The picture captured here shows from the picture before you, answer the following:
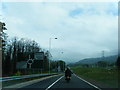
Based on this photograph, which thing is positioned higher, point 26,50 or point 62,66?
point 26,50

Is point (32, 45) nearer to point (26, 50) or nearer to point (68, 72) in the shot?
point (26, 50)

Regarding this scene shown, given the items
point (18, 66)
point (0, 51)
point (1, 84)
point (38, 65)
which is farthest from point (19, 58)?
point (1, 84)

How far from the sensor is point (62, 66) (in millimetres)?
162500

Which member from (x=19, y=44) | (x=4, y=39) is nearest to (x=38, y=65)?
(x=19, y=44)

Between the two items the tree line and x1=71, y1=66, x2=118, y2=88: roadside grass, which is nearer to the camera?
x1=71, y1=66, x2=118, y2=88: roadside grass

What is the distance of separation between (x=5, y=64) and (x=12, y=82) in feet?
157

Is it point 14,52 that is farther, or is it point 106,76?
point 14,52

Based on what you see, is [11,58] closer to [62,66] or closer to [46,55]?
[46,55]

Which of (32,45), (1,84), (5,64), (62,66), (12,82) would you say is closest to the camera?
(1,84)

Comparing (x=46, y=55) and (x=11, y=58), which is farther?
(x=46, y=55)

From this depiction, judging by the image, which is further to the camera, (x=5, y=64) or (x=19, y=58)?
(x=19, y=58)

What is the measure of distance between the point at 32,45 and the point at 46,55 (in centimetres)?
1774

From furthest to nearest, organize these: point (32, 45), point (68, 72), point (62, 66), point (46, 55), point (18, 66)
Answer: point (62, 66)
point (46, 55)
point (32, 45)
point (18, 66)
point (68, 72)

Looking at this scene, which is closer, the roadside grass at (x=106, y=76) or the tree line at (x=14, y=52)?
the roadside grass at (x=106, y=76)
